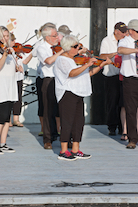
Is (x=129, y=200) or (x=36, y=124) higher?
(x=129, y=200)


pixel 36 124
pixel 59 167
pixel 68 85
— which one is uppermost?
pixel 68 85

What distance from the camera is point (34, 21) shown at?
29.7 ft

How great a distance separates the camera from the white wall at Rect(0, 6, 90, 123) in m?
9.00

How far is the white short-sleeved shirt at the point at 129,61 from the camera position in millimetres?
6125

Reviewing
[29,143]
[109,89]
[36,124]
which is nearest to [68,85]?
[29,143]

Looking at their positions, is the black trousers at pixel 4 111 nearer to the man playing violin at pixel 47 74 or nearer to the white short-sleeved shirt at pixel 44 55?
the man playing violin at pixel 47 74

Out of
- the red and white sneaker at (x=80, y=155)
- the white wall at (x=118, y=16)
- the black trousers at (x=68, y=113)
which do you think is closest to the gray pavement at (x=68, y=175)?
the red and white sneaker at (x=80, y=155)

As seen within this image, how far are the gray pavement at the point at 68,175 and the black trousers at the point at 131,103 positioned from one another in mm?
286

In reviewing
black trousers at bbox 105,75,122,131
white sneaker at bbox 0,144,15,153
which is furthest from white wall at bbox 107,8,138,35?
white sneaker at bbox 0,144,15,153

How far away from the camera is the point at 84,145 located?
646 cm

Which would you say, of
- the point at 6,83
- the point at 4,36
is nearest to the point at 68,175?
the point at 6,83

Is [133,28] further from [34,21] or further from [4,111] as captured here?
[34,21]

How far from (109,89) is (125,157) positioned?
7.56 feet

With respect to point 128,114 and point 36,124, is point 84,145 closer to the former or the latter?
point 128,114
